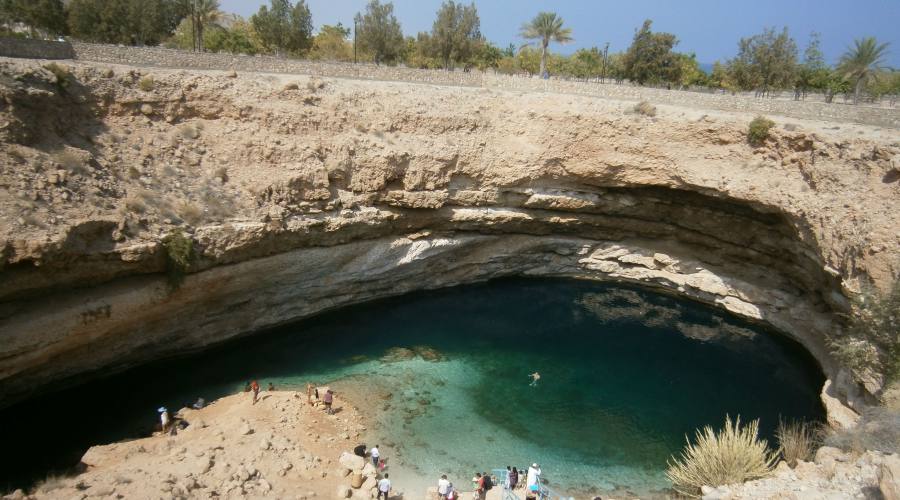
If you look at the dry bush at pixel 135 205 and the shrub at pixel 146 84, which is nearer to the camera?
the dry bush at pixel 135 205

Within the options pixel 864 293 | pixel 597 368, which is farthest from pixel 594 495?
pixel 864 293

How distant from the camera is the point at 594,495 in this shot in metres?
14.8

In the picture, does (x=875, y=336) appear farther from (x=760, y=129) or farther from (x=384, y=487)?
(x=384, y=487)

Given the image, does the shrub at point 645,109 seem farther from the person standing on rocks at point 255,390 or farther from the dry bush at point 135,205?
the dry bush at point 135,205

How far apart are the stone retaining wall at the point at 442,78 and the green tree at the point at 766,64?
13.7m

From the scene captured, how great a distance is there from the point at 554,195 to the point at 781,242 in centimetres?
983

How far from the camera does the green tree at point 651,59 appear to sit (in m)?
38.5

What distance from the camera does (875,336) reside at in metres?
15.2

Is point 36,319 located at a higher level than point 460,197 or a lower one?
lower

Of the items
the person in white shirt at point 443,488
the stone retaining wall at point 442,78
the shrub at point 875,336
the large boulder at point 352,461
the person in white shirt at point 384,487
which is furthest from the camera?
the stone retaining wall at point 442,78

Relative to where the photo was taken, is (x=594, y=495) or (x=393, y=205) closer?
(x=594, y=495)

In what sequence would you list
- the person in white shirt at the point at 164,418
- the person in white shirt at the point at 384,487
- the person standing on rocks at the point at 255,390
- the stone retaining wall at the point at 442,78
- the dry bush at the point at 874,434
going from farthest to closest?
the stone retaining wall at the point at 442,78, the person standing on rocks at the point at 255,390, the person in white shirt at the point at 164,418, the person in white shirt at the point at 384,487, the dry bush at the point at 874,434

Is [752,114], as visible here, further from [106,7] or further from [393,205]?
[106,7]

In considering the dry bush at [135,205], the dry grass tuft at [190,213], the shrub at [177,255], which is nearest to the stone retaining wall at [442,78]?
the dry bush at [135,205]
